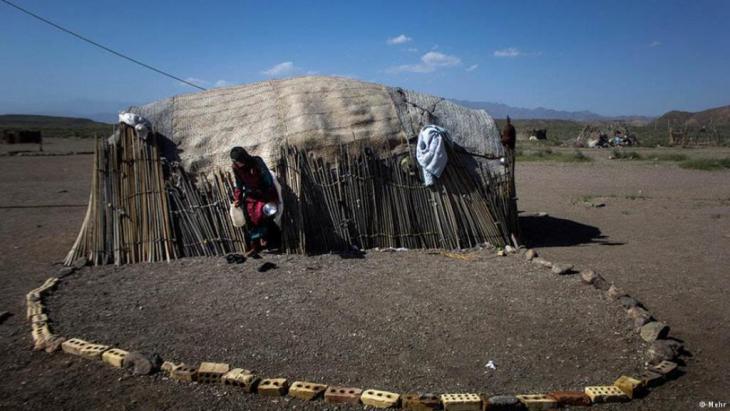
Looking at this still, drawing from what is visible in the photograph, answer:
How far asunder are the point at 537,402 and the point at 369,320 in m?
1.58

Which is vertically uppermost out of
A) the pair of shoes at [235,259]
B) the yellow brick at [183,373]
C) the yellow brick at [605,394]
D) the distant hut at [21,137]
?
the distant hut at [21,137]

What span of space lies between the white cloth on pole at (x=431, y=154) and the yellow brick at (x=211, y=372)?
3.69 meters

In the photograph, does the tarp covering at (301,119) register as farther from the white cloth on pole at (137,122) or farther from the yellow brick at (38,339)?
the yellow brick at (38,339)

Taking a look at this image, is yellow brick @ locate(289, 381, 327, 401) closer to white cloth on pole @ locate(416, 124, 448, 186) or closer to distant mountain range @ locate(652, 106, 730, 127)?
white cloth on pole @ locate(416, 124, 448, 186)

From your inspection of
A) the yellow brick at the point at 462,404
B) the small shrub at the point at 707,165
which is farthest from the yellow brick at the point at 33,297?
the small shrub at the point at 707,165

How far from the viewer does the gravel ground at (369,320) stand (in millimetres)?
3588

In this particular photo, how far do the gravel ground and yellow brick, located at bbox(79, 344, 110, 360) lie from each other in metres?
0.18

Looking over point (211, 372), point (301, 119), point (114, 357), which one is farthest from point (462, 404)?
point (301, 119)

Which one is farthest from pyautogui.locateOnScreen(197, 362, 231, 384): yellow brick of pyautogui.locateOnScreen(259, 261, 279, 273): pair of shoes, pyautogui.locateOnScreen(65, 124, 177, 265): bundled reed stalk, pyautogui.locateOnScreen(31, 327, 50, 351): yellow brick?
pyautogui.locateOnScreen(65, 124, 177, 265): bundled reed stalk

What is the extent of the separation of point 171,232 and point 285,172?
1449mm

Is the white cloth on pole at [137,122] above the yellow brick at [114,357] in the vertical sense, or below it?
above

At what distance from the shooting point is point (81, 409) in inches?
123

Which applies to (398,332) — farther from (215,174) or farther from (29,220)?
(29,220)

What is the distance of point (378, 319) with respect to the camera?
14.3 feet
